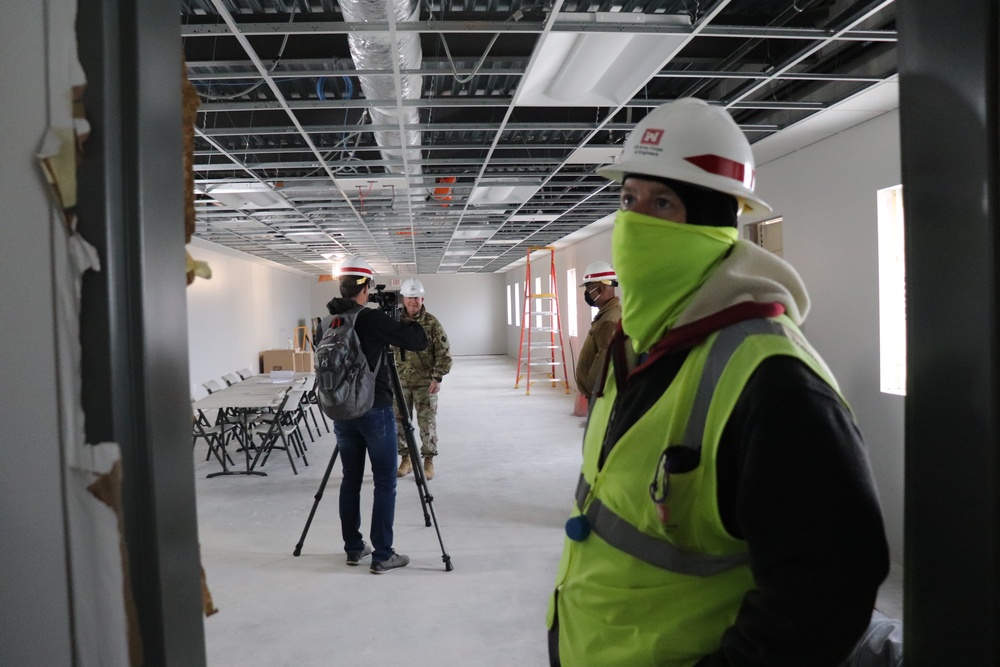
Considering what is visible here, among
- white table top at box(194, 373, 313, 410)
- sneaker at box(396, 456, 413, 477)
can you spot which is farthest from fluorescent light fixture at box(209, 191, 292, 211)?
sneaker at box(396, 456, 413, 477)

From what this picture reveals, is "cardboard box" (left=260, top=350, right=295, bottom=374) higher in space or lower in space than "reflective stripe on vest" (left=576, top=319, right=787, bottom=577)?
lower

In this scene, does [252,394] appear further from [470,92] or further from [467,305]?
[467,305]

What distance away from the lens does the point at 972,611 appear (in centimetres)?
63

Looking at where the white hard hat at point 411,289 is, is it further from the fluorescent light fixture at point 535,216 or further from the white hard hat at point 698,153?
the white hard hat at point 698,153

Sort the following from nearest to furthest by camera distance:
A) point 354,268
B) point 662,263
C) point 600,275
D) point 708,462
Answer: point 708,462
point 662,263
point 354,268
point 600,275

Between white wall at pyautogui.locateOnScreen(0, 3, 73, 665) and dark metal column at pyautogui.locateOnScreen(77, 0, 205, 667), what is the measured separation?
0.03 m

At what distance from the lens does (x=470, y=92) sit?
4.45 meters

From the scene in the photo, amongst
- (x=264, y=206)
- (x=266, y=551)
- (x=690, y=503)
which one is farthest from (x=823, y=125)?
(x=264, y=206)

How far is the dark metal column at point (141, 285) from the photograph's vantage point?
23.0 inches

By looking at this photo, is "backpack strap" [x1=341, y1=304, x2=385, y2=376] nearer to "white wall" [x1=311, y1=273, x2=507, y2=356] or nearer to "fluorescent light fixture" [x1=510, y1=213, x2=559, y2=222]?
"fluorescent light fixture" [x1=510, y1=213, x2=559, y2=222]

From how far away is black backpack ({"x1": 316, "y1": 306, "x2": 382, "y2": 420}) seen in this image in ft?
11.6

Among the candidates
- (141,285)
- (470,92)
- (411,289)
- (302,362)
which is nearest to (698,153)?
(141,285)

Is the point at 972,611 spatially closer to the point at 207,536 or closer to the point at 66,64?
the point at 66,64

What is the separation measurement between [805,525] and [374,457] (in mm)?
3208
